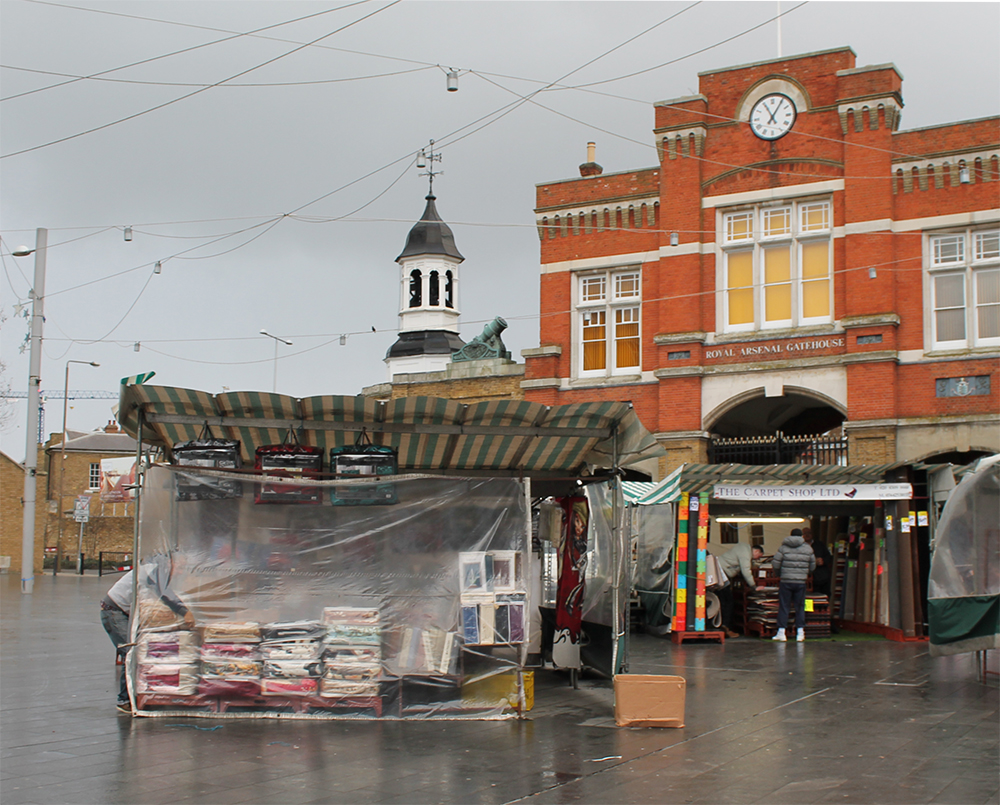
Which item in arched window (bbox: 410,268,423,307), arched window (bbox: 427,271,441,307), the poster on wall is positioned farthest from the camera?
the poster on wall

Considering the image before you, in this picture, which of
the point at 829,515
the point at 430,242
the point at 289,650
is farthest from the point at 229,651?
the point at 430,242

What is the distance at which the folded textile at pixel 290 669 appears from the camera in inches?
401

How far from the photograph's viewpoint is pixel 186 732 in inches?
367

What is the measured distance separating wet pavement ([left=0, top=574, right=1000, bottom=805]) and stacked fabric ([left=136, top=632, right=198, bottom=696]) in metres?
0.38

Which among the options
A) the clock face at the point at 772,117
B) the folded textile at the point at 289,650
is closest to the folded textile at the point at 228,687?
the folded textile at the point at 289,650

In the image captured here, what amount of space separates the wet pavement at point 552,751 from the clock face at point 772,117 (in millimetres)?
14905

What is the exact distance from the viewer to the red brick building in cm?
2278

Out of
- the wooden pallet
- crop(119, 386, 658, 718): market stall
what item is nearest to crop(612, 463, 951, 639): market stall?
the wooden pallet

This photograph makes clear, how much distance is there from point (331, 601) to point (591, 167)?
20.4 metres

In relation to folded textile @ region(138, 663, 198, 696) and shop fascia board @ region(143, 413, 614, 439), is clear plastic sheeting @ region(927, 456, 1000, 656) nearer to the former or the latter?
shop fascia board @ region(143, 413, 614, 439)

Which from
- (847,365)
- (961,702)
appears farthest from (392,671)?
(847,365)

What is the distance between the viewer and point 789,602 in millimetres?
18203

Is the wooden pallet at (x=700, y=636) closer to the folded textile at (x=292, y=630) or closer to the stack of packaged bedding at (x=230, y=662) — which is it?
the folded textile at (x=292, y=630)

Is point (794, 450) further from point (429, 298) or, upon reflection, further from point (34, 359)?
point (429, 298)
